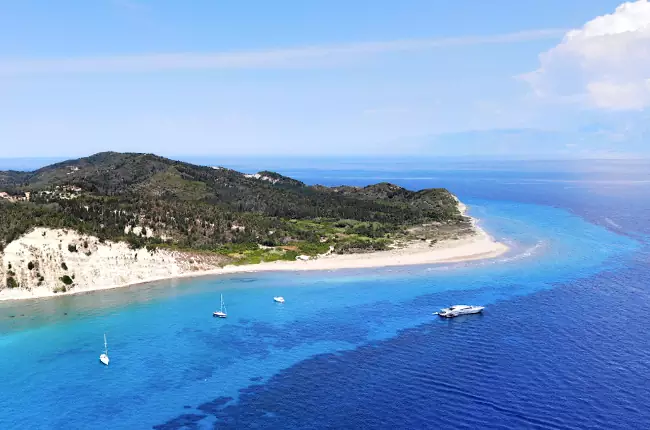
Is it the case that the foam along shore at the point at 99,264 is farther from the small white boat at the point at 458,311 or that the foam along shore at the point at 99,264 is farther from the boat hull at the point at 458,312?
the boat hull at the point at 458,312

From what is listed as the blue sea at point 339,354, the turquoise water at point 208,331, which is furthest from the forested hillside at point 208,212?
the blue sea at point 339,354

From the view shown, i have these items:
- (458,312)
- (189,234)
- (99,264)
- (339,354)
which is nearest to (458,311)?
(458,312)

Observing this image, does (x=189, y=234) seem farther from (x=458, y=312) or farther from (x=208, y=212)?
(x=458, y=312)

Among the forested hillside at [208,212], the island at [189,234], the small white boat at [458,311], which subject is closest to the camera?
the small white boat at [458,311]

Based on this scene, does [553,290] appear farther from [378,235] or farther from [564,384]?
[378,235]

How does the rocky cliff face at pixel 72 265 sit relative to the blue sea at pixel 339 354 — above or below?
above

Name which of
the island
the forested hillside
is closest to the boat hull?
the island

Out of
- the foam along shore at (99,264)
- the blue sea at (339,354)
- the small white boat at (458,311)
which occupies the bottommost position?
the blue sea at (339,354)
